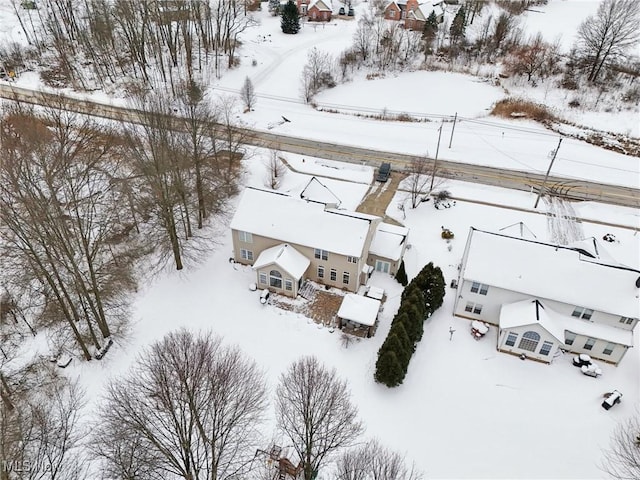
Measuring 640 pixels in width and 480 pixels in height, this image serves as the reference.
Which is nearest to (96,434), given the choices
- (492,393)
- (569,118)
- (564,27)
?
(492,393)

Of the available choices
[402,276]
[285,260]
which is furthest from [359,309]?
[285,260]

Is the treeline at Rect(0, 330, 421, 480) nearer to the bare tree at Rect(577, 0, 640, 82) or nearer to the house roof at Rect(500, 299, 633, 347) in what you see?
the house roof at Rect(500, 299, 633, 347)

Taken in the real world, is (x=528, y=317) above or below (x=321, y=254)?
below

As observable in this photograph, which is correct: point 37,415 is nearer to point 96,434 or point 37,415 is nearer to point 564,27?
point 96,434

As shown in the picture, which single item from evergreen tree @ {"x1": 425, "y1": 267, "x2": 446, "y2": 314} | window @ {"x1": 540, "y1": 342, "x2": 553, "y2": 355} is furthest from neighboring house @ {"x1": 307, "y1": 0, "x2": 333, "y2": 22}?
window @ {"x1": 540, "y1": 342, "x2": 553, "y2": 355}

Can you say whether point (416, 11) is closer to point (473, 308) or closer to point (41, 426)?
point (473, 308)
